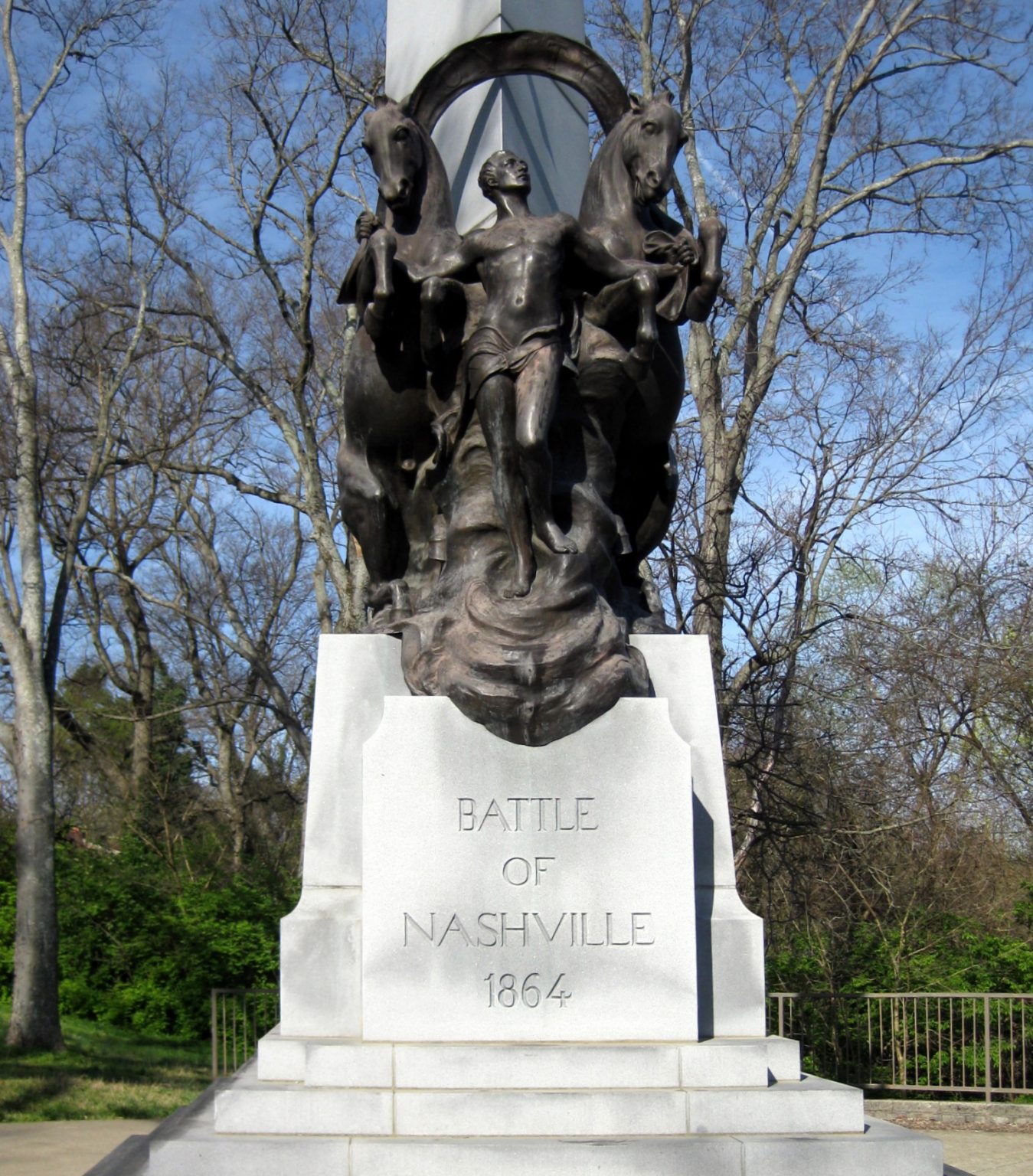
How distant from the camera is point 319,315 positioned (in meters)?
25.6

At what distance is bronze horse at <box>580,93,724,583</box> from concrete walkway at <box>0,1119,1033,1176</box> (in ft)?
20.3

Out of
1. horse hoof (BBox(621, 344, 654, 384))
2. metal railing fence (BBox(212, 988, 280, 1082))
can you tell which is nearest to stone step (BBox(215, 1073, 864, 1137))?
horse hoof (BBox(621, 344, 654, 384))

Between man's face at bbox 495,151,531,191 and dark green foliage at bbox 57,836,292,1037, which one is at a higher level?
man's face at bbox 495,151,531,191

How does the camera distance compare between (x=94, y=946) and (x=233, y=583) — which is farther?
(x=233, y=583)

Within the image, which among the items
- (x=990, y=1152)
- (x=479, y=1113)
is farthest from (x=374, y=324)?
(x=990, y=1152)

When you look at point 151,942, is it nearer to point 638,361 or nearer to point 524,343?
point 638,361

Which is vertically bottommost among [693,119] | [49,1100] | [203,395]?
[49,1100]

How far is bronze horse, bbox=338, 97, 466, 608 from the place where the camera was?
6480mm

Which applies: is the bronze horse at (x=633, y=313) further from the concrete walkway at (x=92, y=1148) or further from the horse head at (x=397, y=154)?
the concrete walkway at (x=92, y=1148)

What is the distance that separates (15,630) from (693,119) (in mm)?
12012

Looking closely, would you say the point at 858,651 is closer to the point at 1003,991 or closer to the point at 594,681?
the point at 1003,991

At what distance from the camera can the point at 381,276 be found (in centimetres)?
626

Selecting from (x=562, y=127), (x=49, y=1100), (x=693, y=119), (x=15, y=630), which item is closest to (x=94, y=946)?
(x=15, y=630)

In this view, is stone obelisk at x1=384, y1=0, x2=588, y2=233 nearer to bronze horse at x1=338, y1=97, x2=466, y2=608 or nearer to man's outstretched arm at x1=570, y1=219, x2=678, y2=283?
bronze horse at x1=338, y1=97, x2=466, y2=608
